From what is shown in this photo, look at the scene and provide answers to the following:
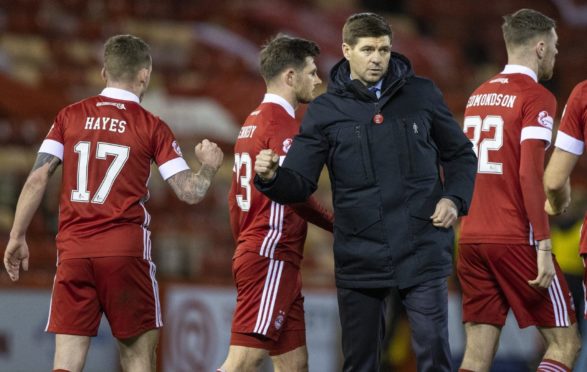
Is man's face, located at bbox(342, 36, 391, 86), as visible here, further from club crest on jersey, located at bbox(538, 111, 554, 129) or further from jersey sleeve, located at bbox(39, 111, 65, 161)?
A: jersey sleeve, located at bbox(39, 111, 65, 161)

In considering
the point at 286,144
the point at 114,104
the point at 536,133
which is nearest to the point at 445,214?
the point at 536,133

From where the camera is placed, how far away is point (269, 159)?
574cm

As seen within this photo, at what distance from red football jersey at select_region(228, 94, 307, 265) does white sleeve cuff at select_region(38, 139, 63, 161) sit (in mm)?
1036

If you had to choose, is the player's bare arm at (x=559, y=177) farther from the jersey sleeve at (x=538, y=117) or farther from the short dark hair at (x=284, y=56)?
the short dark hair at (x=284, y=56)

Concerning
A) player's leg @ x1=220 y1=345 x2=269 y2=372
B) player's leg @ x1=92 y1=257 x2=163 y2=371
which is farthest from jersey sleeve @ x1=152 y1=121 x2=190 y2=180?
player's leg @ x1=220 y1=345 x2=269 y2=372

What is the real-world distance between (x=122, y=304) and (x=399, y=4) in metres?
18.4

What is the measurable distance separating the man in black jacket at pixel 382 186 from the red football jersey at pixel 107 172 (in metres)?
0.91

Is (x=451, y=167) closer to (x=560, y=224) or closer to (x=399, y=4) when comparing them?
(x=560, y=224)

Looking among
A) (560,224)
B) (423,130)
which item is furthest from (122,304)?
(560,224)

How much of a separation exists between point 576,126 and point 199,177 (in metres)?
1.97

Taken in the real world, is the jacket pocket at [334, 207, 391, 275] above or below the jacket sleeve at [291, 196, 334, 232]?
below

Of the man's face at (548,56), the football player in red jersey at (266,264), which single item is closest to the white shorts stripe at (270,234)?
the football player in red jersey at (266,264)

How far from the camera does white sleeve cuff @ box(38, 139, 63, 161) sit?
21.8ft

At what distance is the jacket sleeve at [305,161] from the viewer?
6004 millimetres
